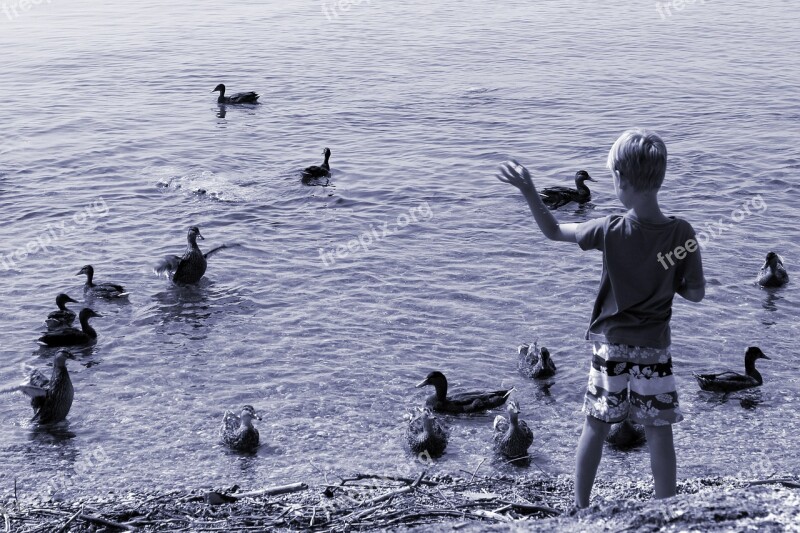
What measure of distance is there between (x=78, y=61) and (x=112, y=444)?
26000 mm

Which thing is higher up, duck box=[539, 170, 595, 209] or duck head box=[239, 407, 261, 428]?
duck box=[539, 170, 595, 209]

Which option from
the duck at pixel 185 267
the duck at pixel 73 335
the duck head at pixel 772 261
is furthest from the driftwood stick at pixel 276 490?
the duck head at pixel 772 261

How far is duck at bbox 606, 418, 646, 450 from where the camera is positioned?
35.0 feet

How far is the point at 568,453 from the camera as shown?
10758mm

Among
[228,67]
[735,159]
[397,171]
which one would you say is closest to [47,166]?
[397,171]

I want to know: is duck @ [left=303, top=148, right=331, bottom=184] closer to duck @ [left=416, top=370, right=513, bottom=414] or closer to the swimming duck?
the swimming duck

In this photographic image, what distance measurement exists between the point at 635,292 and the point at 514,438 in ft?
13.7

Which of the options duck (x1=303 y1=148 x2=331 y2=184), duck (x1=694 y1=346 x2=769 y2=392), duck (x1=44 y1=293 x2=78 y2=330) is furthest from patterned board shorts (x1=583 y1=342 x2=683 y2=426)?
duck (x1=303 y1=148 x2=331 y2=184)

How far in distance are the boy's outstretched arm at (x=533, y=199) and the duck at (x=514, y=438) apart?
171 inches

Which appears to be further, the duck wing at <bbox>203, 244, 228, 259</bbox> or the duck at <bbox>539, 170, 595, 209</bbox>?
the duck at <bbox>539, 170, 595, 209</bbox>

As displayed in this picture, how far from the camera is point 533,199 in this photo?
644 centimetres

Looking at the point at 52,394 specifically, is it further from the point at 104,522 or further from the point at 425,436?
the point at 425,436

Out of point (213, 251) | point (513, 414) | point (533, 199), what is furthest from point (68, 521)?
point (213, 251)

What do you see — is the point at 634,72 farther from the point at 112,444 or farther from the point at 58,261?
the point at 112,444
